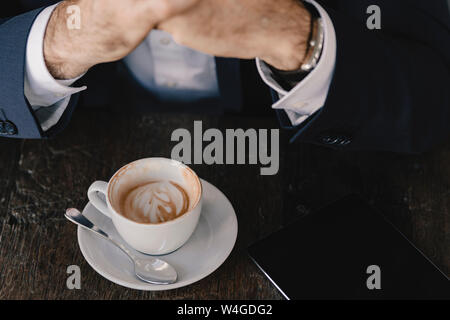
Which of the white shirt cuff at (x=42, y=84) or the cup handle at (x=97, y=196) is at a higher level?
→ the white shirt cuff at (x=42, y=84)

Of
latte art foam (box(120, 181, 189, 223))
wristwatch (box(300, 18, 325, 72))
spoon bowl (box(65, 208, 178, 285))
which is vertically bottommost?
spoon bowl (box(65, 208, 178, 285))

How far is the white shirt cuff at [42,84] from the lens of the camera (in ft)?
2.03

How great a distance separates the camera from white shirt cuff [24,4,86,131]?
62 centimetres

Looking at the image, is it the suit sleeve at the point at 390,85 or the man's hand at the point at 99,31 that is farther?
the suit sleeve at the point at 390,85

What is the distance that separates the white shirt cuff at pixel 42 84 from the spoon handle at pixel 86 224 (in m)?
0.17

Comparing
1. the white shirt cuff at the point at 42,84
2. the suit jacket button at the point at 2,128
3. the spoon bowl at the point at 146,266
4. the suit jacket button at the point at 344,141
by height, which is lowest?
the spoon bowl at the point at 146,266

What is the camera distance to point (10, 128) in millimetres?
660

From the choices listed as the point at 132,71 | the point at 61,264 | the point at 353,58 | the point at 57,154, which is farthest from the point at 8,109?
the point at 353,58

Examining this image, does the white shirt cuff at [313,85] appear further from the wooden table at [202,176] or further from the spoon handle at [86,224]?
the spoon handle at [86,224]

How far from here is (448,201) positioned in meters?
0.66

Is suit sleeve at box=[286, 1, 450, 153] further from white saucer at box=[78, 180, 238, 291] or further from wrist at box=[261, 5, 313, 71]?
white saucer at box=[78, 180, 238, 291]

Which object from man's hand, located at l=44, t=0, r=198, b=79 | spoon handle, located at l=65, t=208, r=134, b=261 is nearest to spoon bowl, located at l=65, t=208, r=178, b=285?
spoon handle, located at l=65, t=208, r=134, b=261

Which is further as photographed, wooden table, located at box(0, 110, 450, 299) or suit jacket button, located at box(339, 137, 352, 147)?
suit jacket button, located at box(339, 137, 352, 147)

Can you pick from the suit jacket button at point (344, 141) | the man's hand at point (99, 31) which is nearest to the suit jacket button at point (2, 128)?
the man's hand at point (99, 31)
